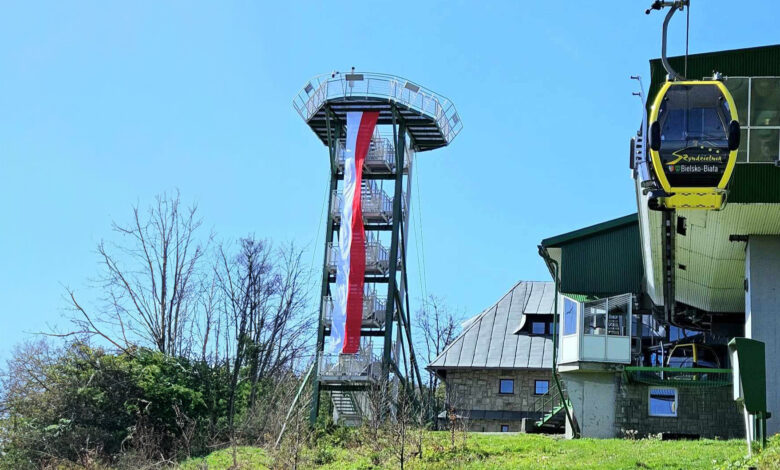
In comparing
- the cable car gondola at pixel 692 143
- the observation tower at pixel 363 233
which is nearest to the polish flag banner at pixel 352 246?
the observation tower at pixel 363 233

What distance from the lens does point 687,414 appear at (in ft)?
105

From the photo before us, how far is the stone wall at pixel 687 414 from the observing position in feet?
104

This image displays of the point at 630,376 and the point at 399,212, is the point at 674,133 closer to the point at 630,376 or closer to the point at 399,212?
the point at 630,376

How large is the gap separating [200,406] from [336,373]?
16.1 ft

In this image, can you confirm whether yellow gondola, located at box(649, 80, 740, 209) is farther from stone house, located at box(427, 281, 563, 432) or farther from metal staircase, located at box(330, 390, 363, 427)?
stone house, located at box(427, 281, 563, 432)

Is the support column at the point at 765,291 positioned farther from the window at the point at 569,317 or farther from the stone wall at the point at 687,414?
the window at the point at 569,317

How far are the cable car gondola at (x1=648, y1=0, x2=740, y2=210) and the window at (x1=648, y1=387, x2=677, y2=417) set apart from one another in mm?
12034

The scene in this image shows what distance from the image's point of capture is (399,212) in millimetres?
41844

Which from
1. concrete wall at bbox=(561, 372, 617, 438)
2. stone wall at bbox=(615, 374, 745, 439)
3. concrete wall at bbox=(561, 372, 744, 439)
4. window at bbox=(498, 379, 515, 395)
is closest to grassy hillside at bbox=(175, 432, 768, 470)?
concrete wall at bbox=(561, 372, 617, 438)

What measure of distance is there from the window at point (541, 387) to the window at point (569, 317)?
1099 cm

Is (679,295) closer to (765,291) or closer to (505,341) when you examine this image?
(765,291)

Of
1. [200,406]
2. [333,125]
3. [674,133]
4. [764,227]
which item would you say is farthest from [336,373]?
[674,133]

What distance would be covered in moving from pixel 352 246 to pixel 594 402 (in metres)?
11.7

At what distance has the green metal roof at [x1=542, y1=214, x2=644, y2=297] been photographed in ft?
111
